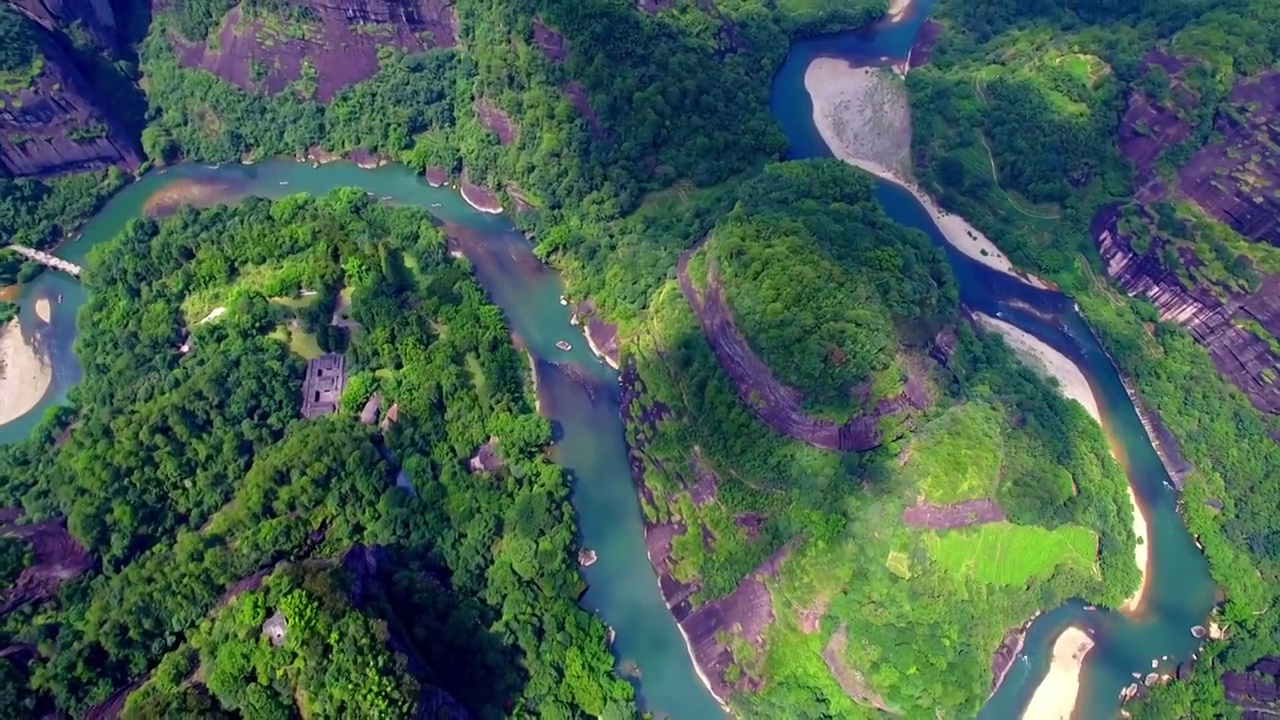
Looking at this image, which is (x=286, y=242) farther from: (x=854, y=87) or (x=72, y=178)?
(x=854, y=87)

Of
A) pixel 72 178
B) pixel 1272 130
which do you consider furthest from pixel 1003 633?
pixel 72 178

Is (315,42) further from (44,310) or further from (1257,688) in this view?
(1257,688)

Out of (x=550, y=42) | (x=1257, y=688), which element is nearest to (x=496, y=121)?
(x=550, y=42)

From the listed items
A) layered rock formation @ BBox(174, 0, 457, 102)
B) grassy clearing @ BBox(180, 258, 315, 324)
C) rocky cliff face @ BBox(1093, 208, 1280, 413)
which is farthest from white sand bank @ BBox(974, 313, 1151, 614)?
layered rock formation @ BBox(174, 0, 457, 102)

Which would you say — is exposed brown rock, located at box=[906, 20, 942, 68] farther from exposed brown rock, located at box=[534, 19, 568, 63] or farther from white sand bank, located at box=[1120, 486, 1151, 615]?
white sand bank, located at box=[1120, 486, 1151, 615]

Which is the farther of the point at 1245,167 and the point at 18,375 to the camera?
the point at 1245,167

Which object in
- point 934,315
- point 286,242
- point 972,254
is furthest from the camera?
point 972,254

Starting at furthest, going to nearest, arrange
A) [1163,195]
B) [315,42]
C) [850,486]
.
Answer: [315,42] < [1163,195] < [850,486]
